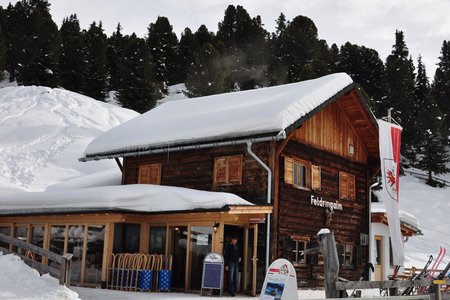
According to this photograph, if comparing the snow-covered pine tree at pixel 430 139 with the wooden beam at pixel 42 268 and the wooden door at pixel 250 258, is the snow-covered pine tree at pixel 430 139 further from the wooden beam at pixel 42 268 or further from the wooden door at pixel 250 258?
the wooden beam at pixel 42 268

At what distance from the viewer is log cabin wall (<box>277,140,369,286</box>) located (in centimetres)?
1652

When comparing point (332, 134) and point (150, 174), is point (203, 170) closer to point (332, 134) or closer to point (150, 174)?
point (150, 174)

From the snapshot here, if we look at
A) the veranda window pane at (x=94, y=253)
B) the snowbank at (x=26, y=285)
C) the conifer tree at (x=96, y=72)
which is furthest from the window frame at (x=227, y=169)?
the conifer tree at (x=96, y=72)

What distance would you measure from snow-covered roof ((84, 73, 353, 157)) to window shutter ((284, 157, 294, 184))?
1523mm

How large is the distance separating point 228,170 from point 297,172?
221 centimetres

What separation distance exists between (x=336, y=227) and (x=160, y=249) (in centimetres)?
667

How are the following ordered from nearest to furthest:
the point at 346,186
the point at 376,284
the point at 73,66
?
the point at 376,284, the point at 346,186, the point at 73,66

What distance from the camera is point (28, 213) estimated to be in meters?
16.4

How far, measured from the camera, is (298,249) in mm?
17016

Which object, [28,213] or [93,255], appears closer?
[93,255]

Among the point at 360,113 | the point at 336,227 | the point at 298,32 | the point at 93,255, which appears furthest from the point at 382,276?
the point at 298,32

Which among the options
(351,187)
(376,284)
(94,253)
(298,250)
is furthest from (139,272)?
(351,187)

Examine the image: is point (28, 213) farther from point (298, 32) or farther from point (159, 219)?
point (298, 32)

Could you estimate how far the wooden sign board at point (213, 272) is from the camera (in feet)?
44.2
